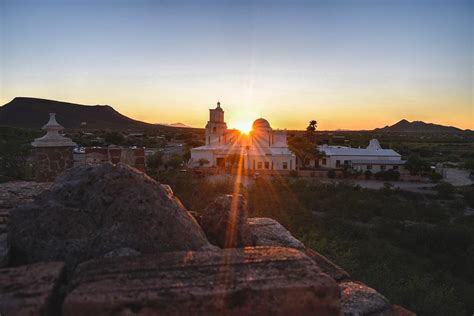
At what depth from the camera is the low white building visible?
104ft

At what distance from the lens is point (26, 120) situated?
59.9 meters

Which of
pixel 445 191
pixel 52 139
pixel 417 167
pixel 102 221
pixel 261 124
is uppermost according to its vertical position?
pixel 261 124

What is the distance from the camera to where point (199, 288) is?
139 centimetres

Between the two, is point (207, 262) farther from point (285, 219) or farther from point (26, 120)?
point (26, 120)

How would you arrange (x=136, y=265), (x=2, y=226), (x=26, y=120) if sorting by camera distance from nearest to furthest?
(x=136, y=265)
(x=2, y=226)
(x=26, y=120)

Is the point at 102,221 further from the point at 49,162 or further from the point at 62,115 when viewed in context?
the point at 62,115

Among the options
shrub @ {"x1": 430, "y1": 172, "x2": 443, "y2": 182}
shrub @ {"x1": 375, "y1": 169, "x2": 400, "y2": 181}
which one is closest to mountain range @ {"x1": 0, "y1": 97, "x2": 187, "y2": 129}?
shrub @ {"x1": 375, "y1": 169, "x2": 400, "y2": 181}

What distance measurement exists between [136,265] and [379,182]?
2773 cm

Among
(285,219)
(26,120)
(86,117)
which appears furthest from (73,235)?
(86,117)

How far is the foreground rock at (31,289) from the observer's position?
4.27ft

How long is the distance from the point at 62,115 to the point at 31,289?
75158 millimetres

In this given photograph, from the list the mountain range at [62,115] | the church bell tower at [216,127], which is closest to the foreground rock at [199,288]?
the church bell tower at [216,127]

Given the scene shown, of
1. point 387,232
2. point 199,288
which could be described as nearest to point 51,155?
point 199,288

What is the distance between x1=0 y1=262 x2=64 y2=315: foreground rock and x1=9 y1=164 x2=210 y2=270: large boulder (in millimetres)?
249
